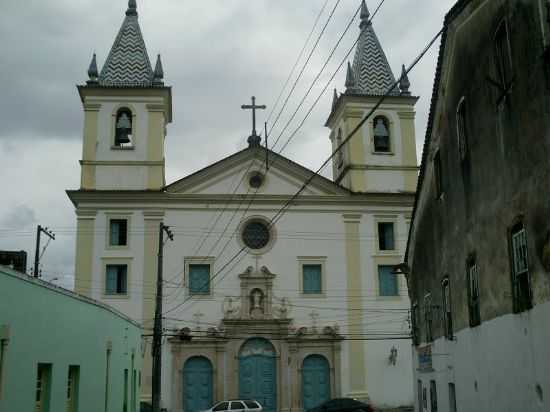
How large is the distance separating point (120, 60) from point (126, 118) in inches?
134

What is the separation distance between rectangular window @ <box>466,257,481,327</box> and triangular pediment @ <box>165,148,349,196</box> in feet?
76.5

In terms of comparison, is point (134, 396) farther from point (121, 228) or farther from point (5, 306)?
point (5, 306)

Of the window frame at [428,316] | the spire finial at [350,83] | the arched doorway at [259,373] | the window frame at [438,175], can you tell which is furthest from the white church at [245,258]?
the window frame at [438,175]

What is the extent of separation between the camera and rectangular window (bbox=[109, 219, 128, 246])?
1429 inches

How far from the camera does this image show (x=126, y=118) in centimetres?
3812

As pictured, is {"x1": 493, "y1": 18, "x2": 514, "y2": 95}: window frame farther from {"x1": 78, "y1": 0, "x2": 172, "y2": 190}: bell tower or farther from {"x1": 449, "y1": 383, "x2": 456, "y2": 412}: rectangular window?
{"x1": 78, "y1": 0, "x2": 172, "y2": 190}: bell tower

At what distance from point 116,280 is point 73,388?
18.9 m

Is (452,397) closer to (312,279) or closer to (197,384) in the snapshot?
(197,384)

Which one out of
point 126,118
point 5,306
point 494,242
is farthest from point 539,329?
point 126,118

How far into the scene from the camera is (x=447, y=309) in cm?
1697

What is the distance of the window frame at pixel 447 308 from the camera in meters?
16.5

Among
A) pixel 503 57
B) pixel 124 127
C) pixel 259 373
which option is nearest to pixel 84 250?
pixel 124 127

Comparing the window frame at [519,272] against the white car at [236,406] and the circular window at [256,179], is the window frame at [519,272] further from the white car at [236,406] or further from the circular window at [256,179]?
the circular window at [256,179]

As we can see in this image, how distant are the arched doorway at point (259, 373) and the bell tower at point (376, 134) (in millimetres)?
9296
